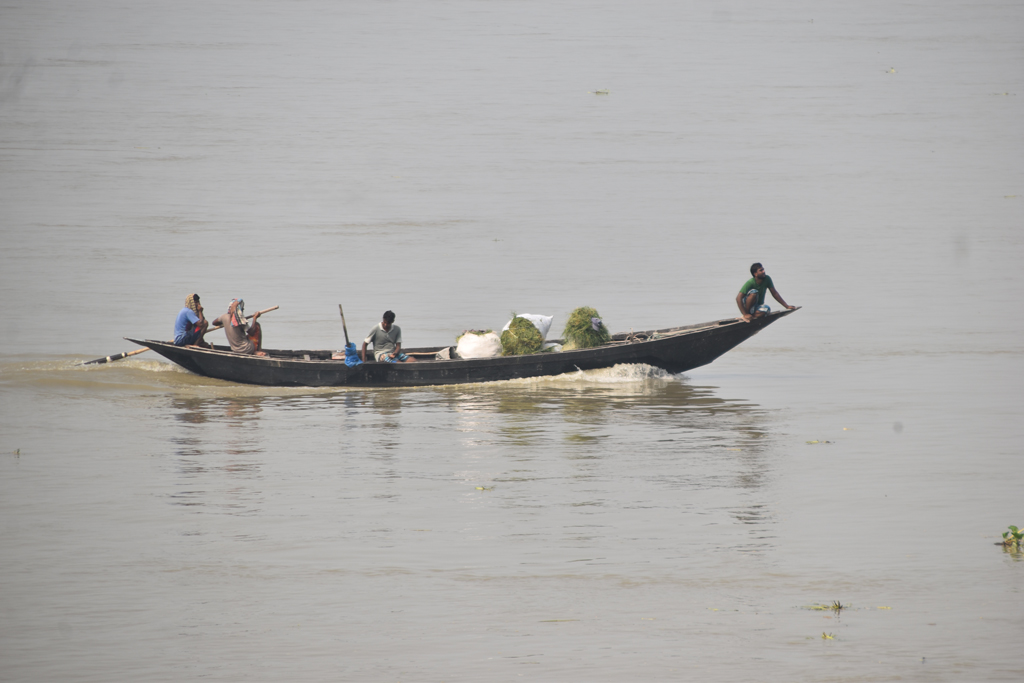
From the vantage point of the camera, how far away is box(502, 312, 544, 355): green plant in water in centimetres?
1732

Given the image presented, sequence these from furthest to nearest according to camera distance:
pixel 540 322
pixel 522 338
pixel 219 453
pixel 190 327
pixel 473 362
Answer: pixel 190 327 → pixel 540 322 → pixel 522 338 → pixel 473 362 → pixel 219 453

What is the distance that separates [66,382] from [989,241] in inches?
955

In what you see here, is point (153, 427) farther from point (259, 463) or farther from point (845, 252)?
point (845, 252)

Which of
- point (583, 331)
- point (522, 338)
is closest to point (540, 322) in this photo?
point (522, 338)

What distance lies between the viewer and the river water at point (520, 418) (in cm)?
798

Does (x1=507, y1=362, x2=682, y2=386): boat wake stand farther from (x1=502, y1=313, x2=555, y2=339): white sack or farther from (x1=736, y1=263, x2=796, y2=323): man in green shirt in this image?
(x1=736, y1=263, x2=796, y2=323): man in green shirt

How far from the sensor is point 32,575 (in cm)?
920

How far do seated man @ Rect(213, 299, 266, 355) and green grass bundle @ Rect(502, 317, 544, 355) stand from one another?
3.39 m

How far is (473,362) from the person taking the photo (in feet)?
56.0

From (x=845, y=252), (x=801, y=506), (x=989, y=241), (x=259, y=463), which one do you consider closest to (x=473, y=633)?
(x=801, y=506)

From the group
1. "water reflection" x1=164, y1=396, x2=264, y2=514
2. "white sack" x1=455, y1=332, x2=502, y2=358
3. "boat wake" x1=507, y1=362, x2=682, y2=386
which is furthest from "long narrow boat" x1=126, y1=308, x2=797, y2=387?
"water reflection" x1=164, y1=396, x2=264, y2=514

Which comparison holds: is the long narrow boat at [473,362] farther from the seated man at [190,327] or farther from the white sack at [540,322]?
the white sack at [540,322]

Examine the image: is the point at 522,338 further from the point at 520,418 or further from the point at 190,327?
the point at 190,327

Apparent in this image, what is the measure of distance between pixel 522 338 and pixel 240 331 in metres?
3.87
